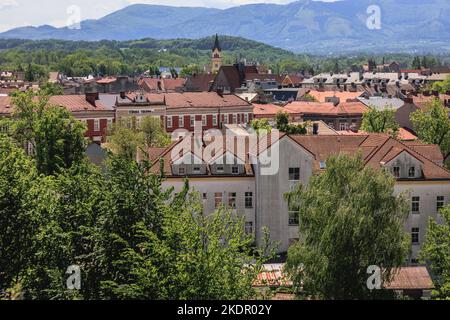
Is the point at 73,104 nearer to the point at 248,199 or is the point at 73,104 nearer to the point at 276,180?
the point at 248,199

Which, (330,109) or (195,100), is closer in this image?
(195,100)

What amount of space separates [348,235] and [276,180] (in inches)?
483

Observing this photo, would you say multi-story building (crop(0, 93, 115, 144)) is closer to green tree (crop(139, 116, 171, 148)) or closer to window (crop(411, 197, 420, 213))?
green tree (crop(139, 116, 171, 148))

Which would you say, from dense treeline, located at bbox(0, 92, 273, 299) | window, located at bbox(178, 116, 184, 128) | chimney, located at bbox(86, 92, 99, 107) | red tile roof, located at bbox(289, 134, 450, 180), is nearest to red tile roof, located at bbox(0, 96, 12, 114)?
chimney, located at bbox(86, 92, 99, 107)

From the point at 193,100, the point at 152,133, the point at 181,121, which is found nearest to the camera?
the point at 152,133

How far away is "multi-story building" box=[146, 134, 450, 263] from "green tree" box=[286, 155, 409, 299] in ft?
30.8

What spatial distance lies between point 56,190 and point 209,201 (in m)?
12.7

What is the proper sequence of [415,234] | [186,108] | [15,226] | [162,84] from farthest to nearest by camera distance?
[162,84], [186,108], [415,234], [15,226]

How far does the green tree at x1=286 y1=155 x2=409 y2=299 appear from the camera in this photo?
23.5 meters

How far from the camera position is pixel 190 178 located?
3600cm

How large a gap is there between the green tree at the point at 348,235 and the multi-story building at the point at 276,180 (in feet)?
30.8

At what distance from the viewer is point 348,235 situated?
24062mm

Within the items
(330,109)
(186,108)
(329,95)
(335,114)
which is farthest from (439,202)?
(329,95)
